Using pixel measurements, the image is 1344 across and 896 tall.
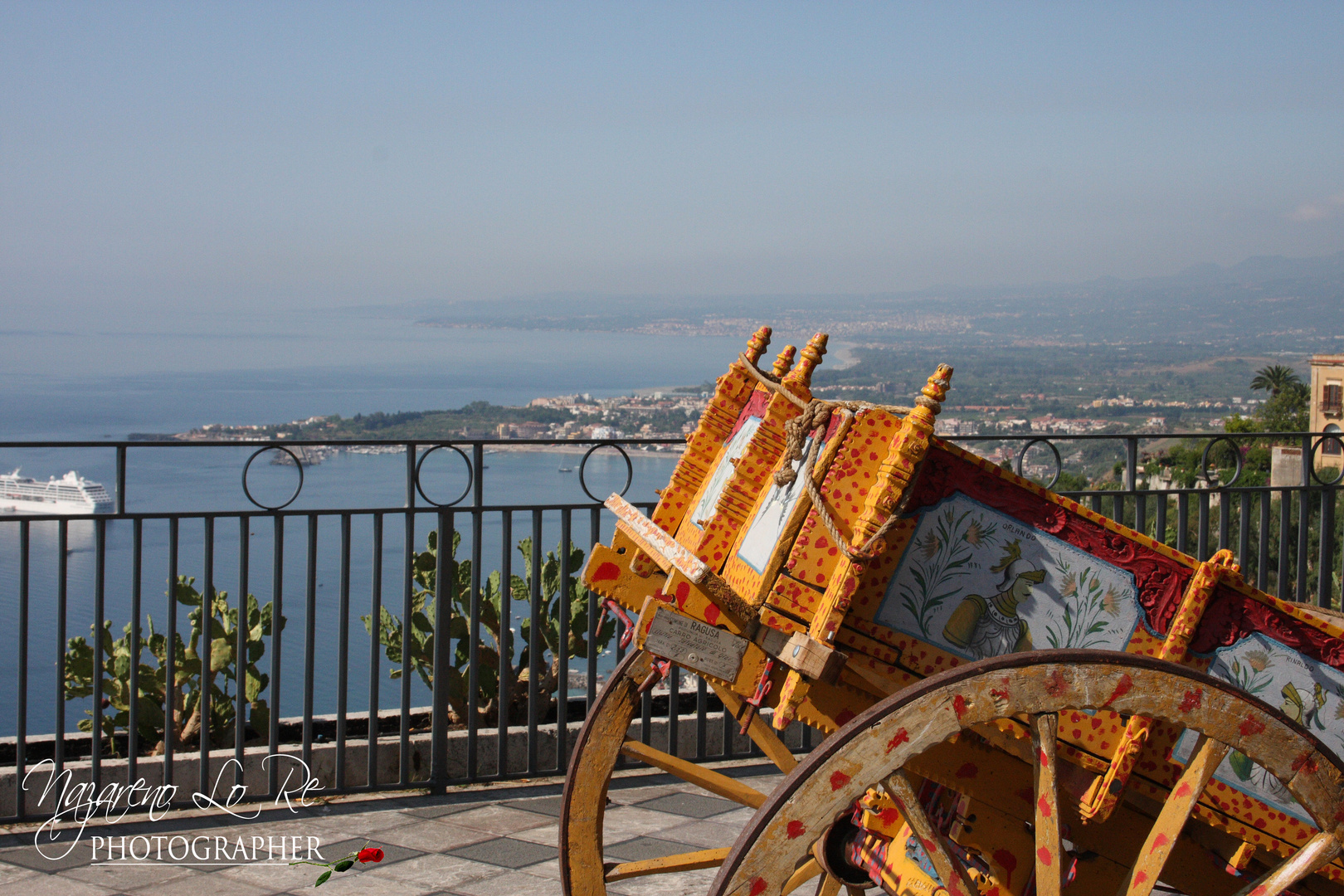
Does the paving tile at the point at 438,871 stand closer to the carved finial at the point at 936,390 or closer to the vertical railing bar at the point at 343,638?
Answer: the vertical railing bar at the point at 343,638

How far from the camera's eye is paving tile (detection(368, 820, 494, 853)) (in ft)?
12.4

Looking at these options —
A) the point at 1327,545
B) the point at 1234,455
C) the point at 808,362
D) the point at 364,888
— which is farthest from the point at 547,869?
the point at 1327,545

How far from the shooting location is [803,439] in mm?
2279

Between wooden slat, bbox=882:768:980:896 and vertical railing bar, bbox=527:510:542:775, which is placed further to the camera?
vertical railing bar, bbox=527:510:542:775

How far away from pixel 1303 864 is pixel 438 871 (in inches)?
102

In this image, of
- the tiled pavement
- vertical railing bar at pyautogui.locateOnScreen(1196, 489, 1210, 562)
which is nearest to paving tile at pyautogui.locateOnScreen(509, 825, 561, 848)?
the tiled pavement

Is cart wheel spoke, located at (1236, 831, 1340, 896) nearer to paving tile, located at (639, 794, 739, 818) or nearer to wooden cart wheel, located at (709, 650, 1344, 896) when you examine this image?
wooden cart wheel, located at (709, 650, 1344, 896)

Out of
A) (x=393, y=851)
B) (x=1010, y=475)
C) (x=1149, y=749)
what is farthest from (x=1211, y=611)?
(x=393, y=851)

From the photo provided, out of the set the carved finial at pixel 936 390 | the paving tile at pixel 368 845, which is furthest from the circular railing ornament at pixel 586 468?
the carved finial at pixel 936 390

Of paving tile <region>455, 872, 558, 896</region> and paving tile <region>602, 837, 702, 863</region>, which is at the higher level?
paving tile <region>455, 872, 558, 896</region>

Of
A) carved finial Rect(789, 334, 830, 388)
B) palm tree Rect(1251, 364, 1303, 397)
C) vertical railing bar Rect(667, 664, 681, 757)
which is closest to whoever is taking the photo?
carved finial Rect(789, 334, 830, 388)

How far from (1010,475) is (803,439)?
1.40 feet

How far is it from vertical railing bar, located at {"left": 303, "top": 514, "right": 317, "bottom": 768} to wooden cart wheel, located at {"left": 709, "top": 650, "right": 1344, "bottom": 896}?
8.73 ft

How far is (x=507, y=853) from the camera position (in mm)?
3736
